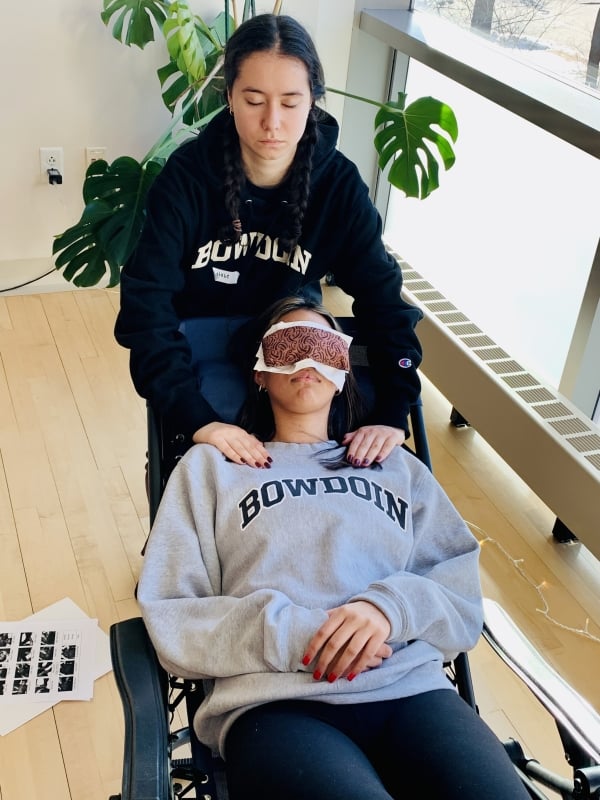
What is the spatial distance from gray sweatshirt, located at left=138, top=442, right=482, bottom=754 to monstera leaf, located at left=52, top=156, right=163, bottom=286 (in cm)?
132

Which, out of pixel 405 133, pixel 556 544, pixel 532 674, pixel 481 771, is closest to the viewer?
pixel 481 771

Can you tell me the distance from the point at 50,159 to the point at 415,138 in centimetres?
137

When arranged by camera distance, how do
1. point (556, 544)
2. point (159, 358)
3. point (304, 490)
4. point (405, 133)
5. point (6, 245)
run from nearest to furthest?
point (304, 490), point (159, 358), point (556, 544), point (405, 133), point (6, 245)

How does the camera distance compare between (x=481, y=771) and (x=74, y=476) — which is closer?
(x=481, y=771)

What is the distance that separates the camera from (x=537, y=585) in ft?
7.89

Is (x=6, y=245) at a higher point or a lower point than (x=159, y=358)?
lower

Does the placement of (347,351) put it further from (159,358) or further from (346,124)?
(346,124)

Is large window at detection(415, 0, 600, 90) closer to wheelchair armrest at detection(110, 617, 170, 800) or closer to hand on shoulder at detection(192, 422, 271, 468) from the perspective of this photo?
hand on shoulder at detection(192, 422, 271, 468)

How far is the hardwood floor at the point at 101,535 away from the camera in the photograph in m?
1.90

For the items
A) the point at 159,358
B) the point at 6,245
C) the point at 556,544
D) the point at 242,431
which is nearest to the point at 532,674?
the point at 242,431

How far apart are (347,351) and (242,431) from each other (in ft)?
0.80

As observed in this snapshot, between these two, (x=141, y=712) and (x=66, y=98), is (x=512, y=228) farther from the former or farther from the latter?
(x=141, y=712)

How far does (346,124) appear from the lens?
3.61 meters

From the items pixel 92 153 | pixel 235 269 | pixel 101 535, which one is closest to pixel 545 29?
pixel 235 269
